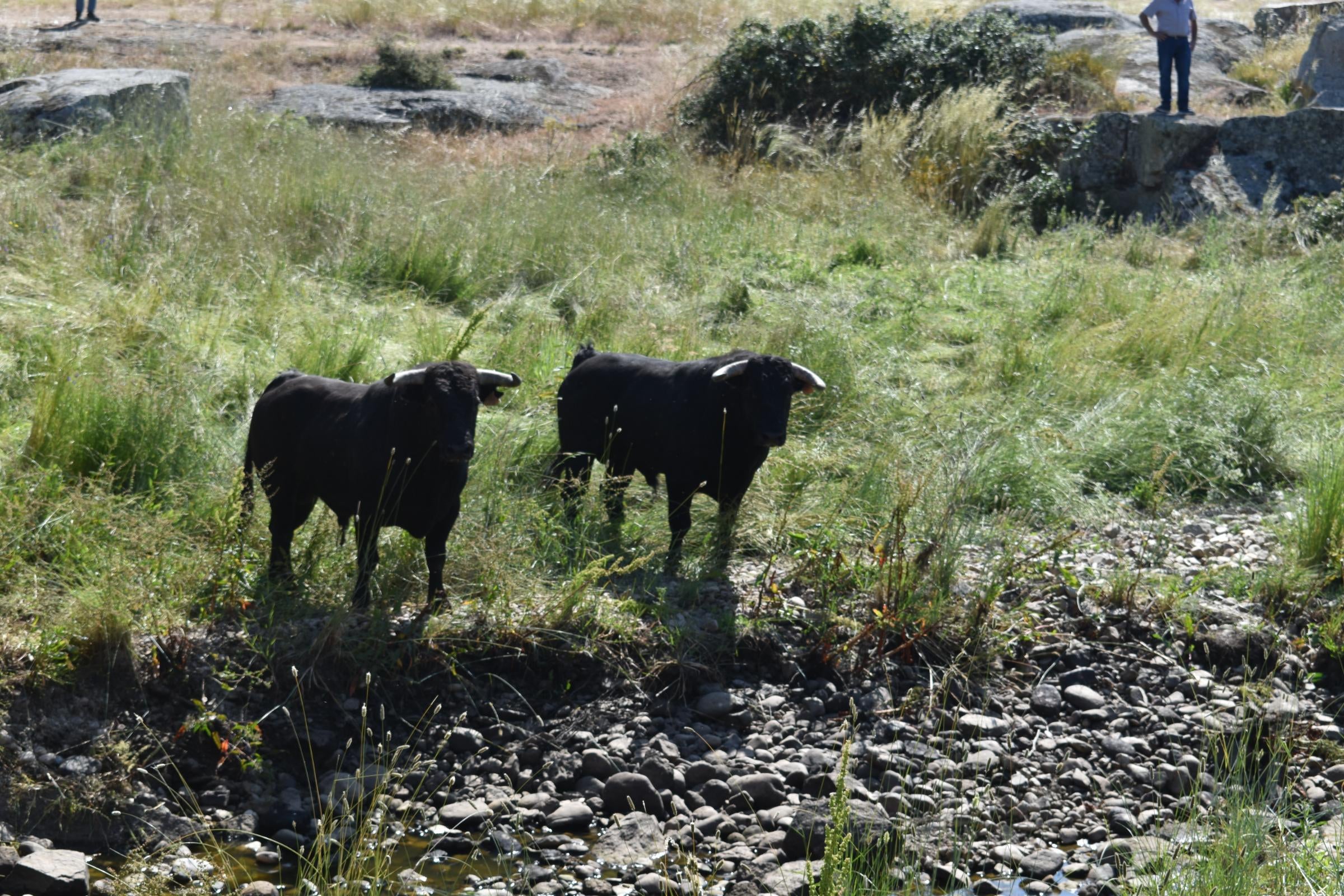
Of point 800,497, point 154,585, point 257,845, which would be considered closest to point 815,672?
point 800,497

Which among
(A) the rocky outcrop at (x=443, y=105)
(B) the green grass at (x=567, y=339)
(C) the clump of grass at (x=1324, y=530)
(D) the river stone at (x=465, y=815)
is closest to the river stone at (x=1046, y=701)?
(B) the green grass at (x=567, y=339)

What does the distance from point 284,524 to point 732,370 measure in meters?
2.52

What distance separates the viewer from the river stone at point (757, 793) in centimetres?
550

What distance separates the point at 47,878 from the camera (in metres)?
4.66

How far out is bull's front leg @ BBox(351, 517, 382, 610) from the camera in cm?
615

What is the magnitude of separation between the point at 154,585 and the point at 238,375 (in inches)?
119

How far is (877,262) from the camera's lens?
13555mm

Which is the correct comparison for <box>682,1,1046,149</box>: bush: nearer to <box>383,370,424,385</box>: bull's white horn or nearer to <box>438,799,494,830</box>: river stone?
<box>383,370,424,385</box>: bull's white horn

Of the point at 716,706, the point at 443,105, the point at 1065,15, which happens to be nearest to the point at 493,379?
the point at 716,706

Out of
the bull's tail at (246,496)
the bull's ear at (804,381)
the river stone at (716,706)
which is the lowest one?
the river stone at (716,706)

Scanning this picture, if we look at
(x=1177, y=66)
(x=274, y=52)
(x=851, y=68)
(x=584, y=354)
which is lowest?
(x=584, y=354)

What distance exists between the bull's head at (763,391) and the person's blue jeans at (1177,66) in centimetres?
1247

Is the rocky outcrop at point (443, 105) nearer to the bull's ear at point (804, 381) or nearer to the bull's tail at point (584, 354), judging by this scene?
the bull's tail at point (584, 354)

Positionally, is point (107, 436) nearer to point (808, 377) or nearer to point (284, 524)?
point (284, 524)
